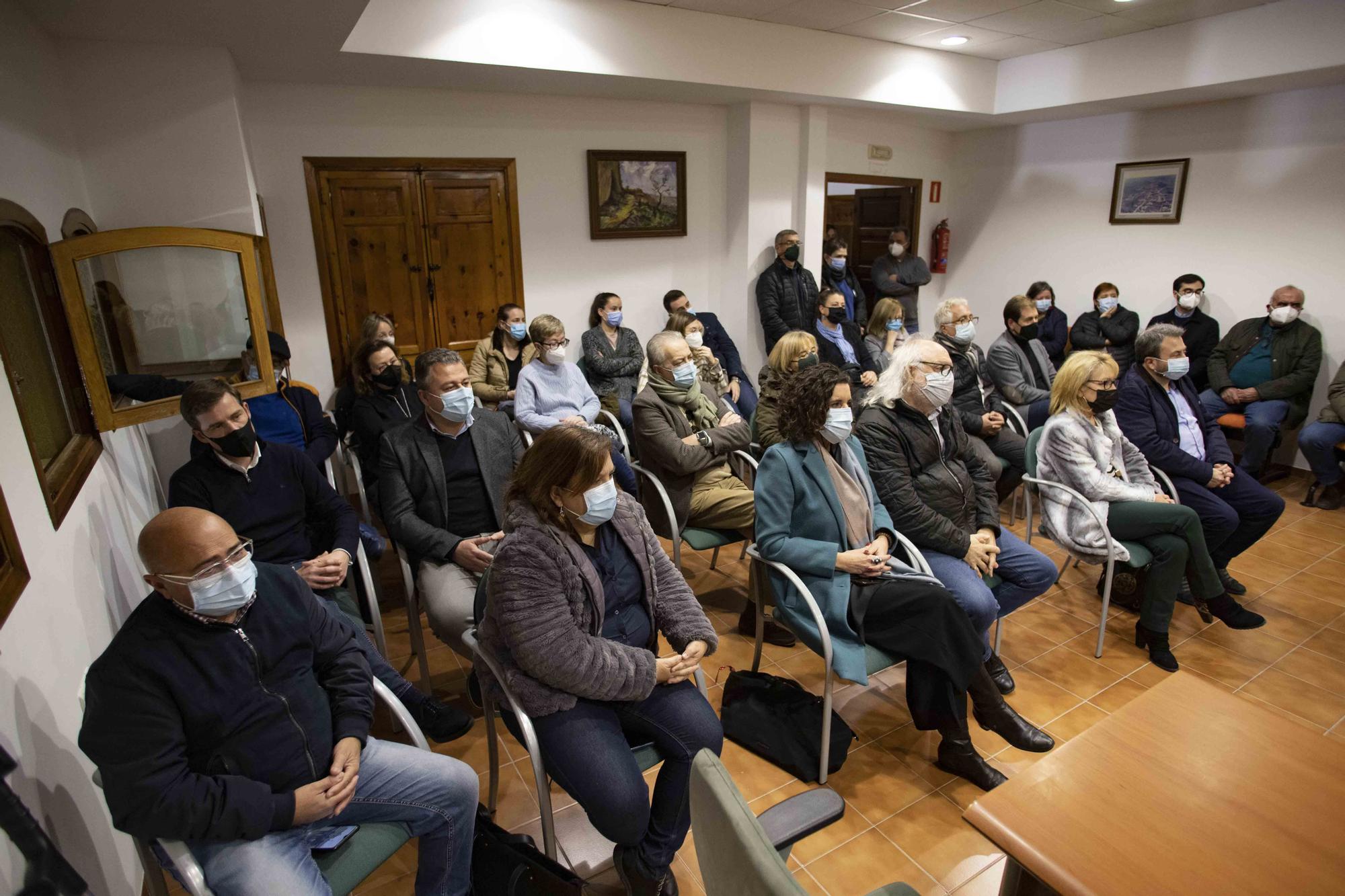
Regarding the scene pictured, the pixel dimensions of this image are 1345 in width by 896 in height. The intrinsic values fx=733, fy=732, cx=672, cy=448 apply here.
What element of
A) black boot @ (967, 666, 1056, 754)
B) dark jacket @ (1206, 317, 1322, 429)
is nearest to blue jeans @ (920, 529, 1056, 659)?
black boot @ (967, 666, 1056, 754)

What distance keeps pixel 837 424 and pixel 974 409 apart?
216 centimetres

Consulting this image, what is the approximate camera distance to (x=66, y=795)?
161 cm

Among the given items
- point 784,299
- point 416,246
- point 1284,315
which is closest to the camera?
point 416,246

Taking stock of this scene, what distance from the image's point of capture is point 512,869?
172cm

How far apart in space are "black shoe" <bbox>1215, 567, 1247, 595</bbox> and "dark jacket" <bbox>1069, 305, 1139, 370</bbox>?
274cm

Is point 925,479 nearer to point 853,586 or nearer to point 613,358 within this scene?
point 853,586

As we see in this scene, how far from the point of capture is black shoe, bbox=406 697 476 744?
2.56 metres

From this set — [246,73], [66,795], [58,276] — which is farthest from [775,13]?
[66,795]

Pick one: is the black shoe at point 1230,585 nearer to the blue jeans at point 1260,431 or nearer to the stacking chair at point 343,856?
the blue jeans at point 1260,431

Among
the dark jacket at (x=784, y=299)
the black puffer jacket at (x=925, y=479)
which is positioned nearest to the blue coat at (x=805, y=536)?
the black puffer jacket at (x=925, y=479)

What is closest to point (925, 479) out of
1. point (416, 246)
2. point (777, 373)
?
point (777, 373)

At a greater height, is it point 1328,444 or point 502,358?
point 502,358

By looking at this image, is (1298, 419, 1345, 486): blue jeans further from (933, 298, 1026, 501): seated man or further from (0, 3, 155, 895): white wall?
(0, 3, 155, 895): white wall

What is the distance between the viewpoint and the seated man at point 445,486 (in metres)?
2.56
